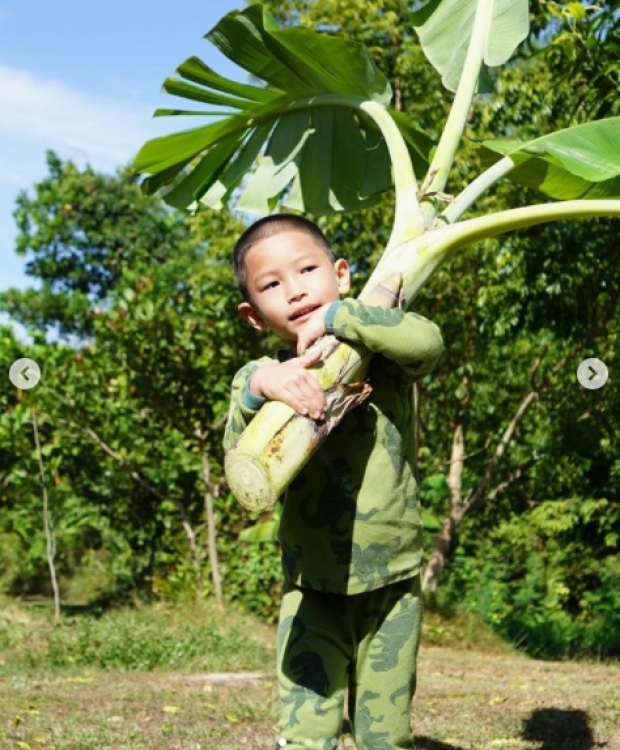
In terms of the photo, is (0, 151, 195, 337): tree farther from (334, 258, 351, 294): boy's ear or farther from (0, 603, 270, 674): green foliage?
(334, 258, 351, 294): boy's ear

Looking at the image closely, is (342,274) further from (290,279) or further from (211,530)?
(211,530)

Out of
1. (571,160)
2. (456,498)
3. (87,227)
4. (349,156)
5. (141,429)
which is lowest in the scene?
(456,498)

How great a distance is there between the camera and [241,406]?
290cm

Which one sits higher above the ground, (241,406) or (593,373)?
(593,373)

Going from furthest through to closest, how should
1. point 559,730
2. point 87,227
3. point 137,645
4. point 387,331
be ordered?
point 87,227
point 137,645
point 559,730
point 387,331

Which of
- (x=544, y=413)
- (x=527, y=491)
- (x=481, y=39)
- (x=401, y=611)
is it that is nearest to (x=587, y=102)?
(x=481, y=39)

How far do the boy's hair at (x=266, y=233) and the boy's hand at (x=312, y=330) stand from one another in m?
0.20

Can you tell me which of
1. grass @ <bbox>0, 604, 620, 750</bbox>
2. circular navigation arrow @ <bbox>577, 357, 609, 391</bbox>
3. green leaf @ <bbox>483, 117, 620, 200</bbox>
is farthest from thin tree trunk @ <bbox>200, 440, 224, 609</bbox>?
Answer: green leaf @ <bbox>483, 117, 620, 200</bbox>

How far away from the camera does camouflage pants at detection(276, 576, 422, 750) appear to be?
3.04 metres

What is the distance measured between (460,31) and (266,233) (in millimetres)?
2124

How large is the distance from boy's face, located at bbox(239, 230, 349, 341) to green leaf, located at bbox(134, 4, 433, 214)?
1282mm

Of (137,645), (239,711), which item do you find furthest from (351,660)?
(137,645)

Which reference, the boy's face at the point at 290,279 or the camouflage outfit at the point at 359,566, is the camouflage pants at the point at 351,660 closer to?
the camouflage outfit at the point at 359,566

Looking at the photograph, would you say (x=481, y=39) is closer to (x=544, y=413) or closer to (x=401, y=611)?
(x=401, y=611)
